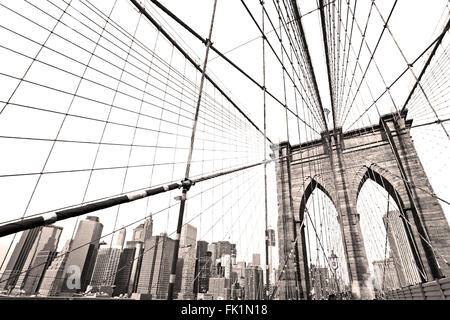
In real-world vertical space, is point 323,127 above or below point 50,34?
above

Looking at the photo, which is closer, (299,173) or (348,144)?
(348,144)

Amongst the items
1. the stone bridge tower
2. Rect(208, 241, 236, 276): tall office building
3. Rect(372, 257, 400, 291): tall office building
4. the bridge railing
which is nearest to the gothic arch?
the stone bridge tower

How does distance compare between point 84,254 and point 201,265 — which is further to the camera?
point 201,265

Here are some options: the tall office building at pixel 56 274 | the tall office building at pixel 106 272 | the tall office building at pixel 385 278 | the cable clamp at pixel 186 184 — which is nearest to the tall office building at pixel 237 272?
the tall office building at pixel 106 272

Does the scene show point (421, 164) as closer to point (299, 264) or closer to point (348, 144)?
point (348, 144)

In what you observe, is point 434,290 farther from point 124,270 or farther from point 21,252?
point 21,252

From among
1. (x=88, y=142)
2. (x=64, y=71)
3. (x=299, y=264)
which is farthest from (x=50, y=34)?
(x=299, y=264)

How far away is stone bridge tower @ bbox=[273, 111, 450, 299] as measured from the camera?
942 centimetres

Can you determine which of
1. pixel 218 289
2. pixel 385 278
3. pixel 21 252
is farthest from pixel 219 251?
pixel 385 278

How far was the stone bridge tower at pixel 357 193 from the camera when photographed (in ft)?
30.9

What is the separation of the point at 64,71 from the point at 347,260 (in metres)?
13.5

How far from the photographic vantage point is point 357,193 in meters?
12.7

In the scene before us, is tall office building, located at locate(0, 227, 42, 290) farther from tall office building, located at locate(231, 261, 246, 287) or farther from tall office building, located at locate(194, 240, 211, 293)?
tall office building, located at locate(231, 261, 246, 287)
